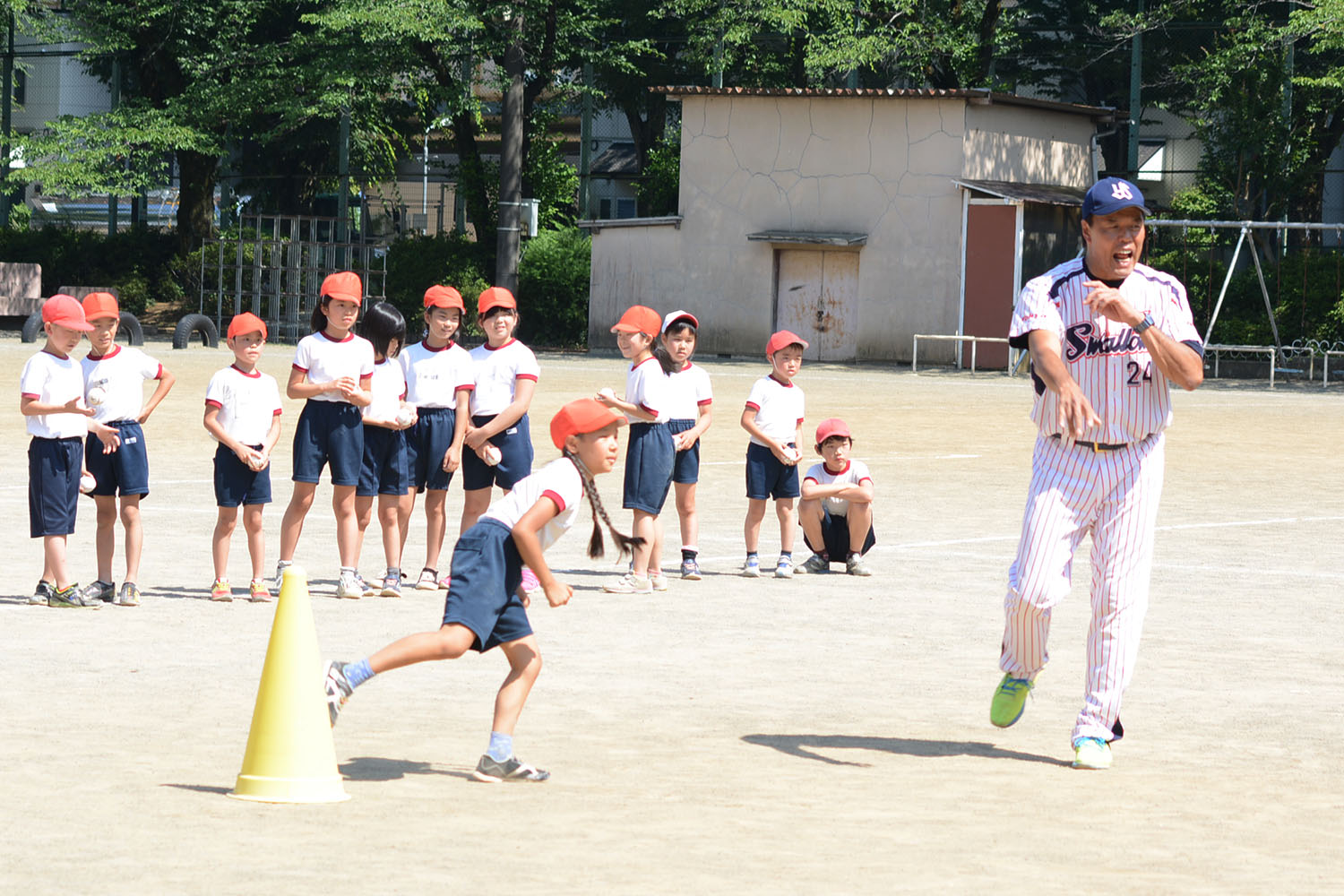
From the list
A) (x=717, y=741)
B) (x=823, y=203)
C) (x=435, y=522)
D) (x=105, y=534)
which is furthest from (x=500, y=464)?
(x=823, y=203)

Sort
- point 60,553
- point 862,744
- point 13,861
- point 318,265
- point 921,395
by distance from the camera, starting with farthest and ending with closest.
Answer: point 318,265 → point 921,395 → point 60,553 → point 862,744 → point 13,861

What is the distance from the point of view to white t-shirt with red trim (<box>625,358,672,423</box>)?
428 inches

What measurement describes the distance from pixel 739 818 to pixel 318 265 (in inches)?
1550

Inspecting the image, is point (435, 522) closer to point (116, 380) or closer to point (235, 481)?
point (235, 481)

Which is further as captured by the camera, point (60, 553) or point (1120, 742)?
point (60, 553)

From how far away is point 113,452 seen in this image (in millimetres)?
9883

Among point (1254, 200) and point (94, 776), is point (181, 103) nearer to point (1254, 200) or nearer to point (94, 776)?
point (1254, 200)

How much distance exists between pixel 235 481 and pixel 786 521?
3367 millimetres

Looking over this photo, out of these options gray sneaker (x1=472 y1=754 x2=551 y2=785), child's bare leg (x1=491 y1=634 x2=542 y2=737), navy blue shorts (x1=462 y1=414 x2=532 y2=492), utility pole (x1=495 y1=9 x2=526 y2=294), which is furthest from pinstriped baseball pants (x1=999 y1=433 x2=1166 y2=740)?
utility pole (x1=495 y1=9 x2=526 y2=294)

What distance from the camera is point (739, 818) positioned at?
18.5ft

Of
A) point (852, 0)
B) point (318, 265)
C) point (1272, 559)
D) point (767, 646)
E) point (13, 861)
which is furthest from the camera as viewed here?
point (318, 265)

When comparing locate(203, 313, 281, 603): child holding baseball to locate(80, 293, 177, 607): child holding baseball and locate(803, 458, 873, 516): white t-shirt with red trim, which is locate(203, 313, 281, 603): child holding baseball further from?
locate(803, 458, 873, 516): white t-shirt with red trim

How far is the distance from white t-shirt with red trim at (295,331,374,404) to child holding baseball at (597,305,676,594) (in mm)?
1380

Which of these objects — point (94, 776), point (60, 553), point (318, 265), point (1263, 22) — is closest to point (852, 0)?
point (1263, 22)
